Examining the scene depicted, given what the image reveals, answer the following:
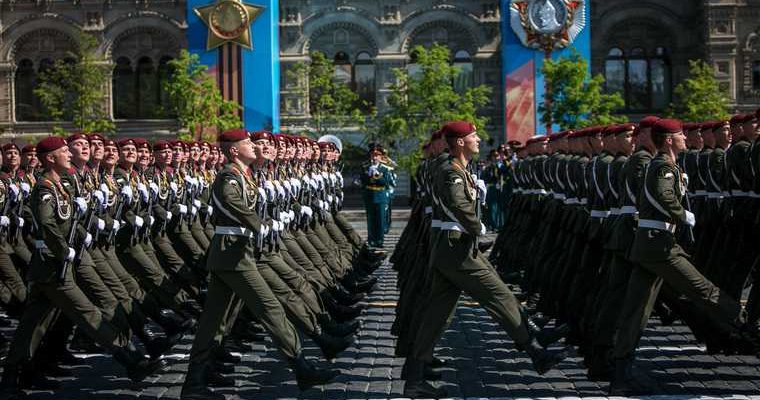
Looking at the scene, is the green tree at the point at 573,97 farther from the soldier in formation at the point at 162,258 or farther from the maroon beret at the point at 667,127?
the maroon beret at the point at 667,127

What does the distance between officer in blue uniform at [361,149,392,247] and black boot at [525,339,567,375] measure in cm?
1449

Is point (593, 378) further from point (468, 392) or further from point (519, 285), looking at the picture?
point (519, 285)

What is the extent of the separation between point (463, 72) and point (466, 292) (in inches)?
1343

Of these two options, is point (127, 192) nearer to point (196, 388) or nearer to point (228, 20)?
point (196, 388)

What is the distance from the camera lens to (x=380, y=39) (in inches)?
1645

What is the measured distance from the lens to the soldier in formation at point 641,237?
859 centimetres

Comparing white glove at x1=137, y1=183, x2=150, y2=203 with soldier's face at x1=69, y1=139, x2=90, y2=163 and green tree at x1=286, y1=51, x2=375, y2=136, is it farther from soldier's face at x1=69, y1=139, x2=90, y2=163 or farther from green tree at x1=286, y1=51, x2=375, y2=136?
green tree at x1=286, y1=51, x2=375, y2=136

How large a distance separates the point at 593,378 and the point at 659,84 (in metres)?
35.1

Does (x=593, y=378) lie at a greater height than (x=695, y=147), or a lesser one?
lesser

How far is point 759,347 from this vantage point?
9656 millimetres

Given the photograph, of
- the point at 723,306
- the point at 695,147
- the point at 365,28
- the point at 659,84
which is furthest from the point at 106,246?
the point at 659,84

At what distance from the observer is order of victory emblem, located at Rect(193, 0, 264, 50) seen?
39.2 meters

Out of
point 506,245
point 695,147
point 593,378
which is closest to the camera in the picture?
point 593,378

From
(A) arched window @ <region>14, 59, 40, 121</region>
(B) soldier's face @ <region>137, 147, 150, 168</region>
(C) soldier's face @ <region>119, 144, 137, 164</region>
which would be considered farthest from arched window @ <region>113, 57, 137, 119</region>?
(C) soldier's face @ <region>119, 144, 137, 164</region>
